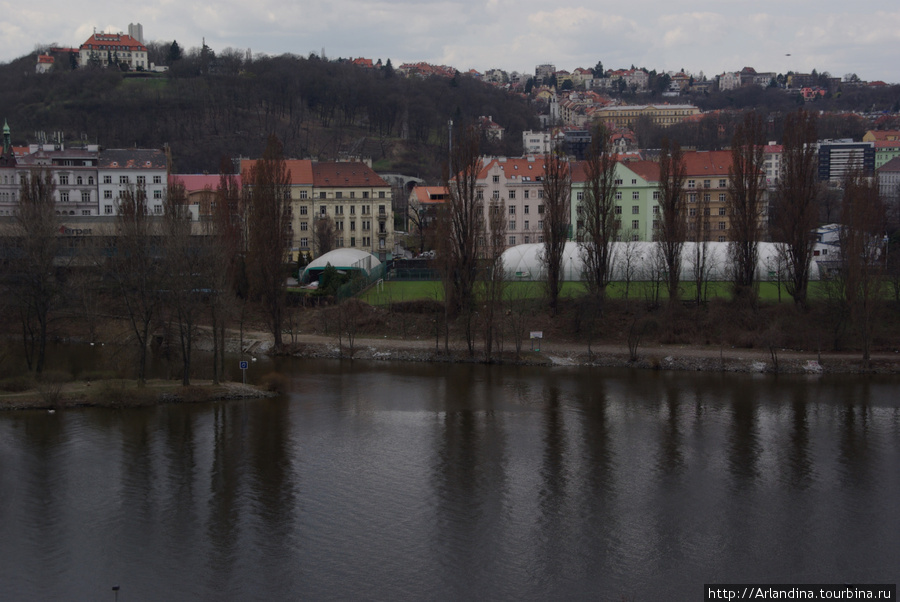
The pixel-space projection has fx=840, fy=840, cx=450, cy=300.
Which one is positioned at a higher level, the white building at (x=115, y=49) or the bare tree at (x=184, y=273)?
the white building at (x=115, y=49)

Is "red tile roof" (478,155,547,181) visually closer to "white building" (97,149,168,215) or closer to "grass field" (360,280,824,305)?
"grass field" (360,280,824,305)

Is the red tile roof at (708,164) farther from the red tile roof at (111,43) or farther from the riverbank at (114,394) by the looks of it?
the red tile roof at (111,43)

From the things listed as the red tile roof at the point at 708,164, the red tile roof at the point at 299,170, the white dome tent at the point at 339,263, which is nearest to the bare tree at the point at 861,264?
the red tile roof at the point at 708,164

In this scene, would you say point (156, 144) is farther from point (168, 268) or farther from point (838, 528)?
point (838, 528)

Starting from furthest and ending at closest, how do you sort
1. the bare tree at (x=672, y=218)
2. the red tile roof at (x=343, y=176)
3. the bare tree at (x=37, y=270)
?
the red tile roof at (x=343, y=176), the bare tree at (x=672, y=218), the bare tree at (x=37, y=270)

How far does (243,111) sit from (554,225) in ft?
218

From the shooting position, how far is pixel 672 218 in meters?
34.3

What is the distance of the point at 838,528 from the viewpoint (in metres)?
15.6

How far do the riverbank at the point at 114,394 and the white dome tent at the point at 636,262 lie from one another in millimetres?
13874

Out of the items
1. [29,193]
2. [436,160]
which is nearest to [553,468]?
[29,193]

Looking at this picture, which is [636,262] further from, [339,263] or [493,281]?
[339,263]

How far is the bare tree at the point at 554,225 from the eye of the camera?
3397 centimetres

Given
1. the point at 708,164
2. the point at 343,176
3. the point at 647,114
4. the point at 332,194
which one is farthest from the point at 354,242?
the point at 647,114

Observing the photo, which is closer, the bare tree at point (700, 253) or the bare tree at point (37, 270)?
the bare tree at point (37, 270)
